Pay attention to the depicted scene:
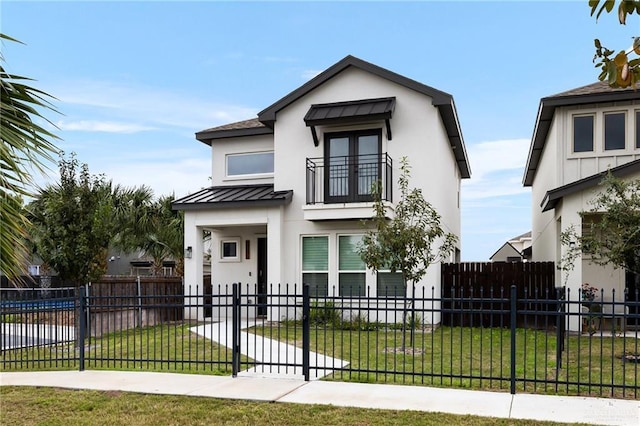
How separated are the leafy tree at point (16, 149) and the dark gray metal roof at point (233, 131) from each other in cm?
1441

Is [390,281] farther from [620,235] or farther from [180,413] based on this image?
[180,413]

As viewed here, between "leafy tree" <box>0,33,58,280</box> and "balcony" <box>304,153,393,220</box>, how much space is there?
39.1 ft

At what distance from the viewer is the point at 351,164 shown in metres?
17.2

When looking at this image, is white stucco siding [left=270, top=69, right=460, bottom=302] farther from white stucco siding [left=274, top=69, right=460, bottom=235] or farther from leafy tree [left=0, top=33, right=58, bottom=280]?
leafy tree [left=0, top=33, right=58, bottom=280]

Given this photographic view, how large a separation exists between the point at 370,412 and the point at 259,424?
4.40 feet

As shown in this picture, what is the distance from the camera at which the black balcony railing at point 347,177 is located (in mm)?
16734

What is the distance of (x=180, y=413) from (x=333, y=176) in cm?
1114

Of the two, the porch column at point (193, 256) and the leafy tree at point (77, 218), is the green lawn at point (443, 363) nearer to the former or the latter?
the leafy tree at point (77, 218)

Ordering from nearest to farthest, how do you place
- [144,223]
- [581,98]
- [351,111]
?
[581,98] → [351,111] → [144,223]

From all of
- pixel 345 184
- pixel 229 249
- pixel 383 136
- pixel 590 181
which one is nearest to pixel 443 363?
pixel 590 181

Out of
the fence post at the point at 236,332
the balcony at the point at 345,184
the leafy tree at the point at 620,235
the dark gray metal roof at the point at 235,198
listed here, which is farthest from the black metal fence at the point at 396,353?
the dark gray metal roof at the point at 235,198

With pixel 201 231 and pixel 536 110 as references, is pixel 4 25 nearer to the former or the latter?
pixel 201 231

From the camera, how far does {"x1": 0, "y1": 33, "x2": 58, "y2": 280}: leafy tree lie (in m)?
4.49

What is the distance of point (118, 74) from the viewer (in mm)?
16406
